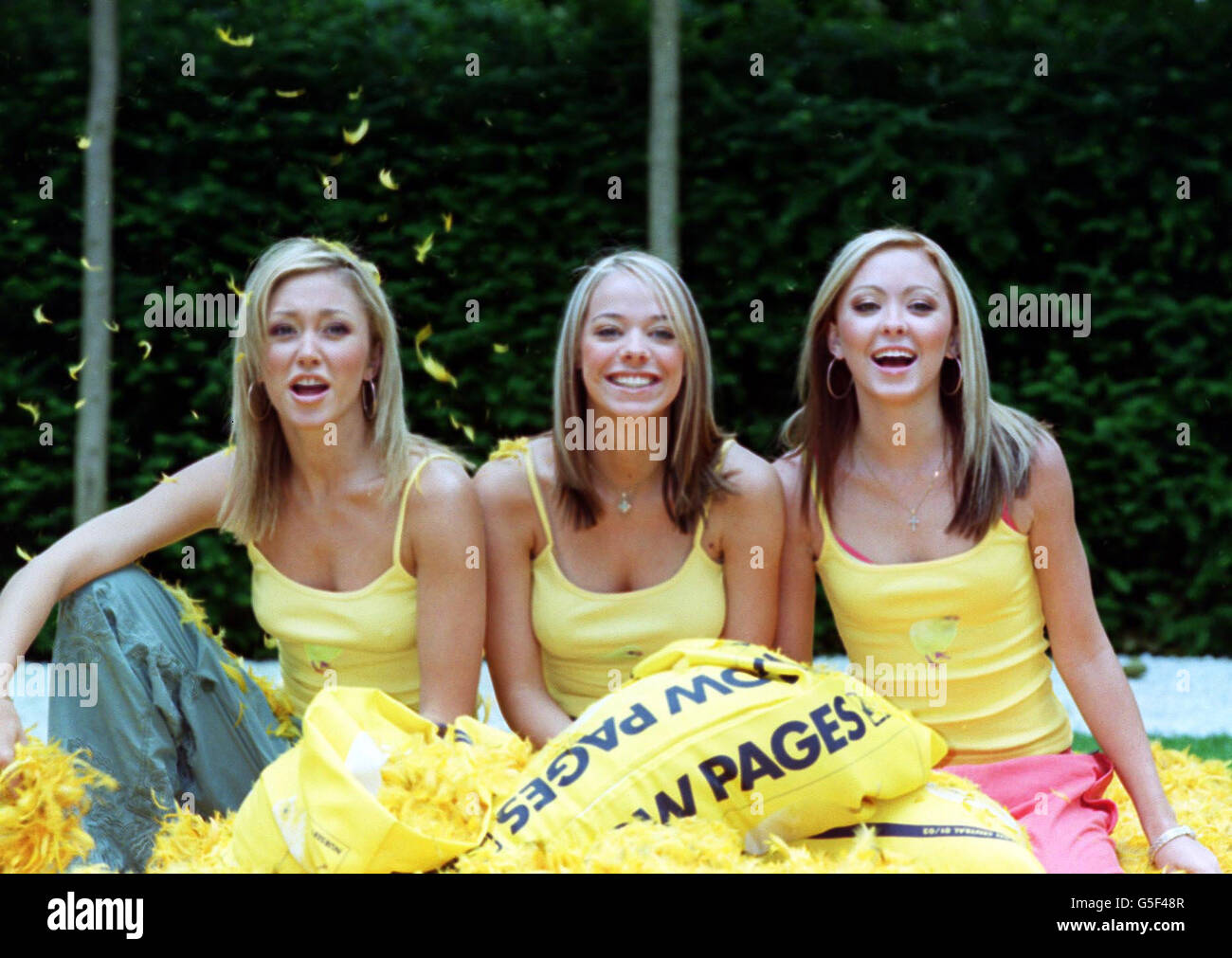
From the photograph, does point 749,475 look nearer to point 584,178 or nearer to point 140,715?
point 140,715

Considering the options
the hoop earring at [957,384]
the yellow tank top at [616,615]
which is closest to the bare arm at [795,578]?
the yellow tank top at [616,615]

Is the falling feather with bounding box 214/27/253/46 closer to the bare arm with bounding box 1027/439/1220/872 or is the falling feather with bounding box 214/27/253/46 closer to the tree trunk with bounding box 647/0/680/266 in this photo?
the tree trunk with bounding box 647/0/680/266

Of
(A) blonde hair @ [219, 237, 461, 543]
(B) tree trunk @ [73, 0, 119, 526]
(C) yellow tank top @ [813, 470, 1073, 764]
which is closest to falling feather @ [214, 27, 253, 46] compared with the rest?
(B) tree trunk @ [73, 0, 119, 526]

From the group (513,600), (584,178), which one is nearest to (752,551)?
(513,600)

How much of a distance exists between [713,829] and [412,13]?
4021 millimetres

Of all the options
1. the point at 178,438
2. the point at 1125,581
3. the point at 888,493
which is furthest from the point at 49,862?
the point at 1125,581

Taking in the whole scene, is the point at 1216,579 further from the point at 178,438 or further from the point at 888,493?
the point at 178,438

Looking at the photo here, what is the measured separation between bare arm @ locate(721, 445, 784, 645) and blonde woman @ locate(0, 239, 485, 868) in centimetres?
51

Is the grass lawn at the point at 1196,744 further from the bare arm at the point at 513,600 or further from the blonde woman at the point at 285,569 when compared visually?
the blonde woman at the point at 285,569

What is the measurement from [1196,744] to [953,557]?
239cm

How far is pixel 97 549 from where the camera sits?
2.66 m

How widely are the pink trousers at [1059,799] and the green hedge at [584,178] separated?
271 centimetres

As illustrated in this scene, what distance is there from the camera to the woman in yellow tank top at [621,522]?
2670mm

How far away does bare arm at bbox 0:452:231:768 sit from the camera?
2533mm
